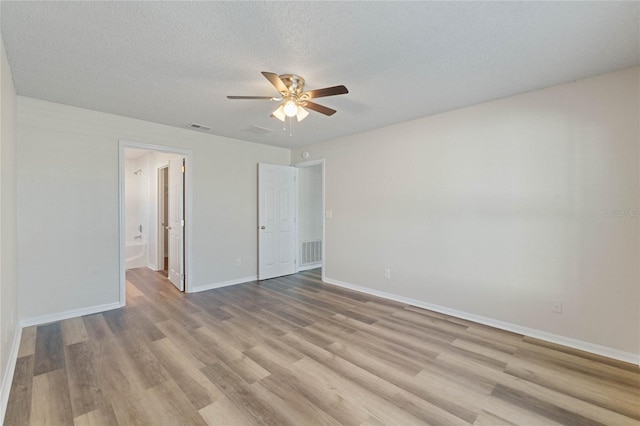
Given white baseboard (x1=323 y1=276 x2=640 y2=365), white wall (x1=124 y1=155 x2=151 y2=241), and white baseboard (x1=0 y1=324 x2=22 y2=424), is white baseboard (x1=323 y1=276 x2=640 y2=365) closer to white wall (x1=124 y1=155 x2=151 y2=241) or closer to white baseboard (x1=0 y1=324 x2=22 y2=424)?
white baseboard (x1=0 y1=324 x2=22 y2=424)

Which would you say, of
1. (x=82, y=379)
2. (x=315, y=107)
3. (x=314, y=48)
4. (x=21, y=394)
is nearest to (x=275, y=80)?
(x=314, y=48)

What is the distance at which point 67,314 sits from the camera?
322cm

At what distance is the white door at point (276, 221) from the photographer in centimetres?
498

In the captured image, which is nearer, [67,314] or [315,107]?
[315,107]

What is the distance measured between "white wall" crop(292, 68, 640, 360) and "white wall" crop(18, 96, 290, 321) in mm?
3068

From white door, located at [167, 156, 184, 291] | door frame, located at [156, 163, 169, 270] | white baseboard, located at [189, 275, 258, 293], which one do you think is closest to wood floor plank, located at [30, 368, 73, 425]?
white baseboard, located at [189, 275, 258, 293]

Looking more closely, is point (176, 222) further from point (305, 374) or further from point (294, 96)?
point (305, 374)

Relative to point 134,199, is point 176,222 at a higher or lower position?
lower

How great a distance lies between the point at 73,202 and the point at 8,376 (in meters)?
1.94

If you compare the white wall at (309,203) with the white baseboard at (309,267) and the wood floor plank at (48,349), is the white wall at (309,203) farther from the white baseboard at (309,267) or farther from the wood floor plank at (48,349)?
the wood floor plank at (48,349)

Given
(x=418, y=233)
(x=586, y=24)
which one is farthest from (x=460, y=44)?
(x=418, y=233)

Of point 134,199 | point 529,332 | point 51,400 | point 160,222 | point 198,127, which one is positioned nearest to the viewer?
point 51,400

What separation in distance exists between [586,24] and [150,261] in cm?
725

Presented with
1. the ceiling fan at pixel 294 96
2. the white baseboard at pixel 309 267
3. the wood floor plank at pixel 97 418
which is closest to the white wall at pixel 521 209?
the ceiling fan at pixel 294 96
